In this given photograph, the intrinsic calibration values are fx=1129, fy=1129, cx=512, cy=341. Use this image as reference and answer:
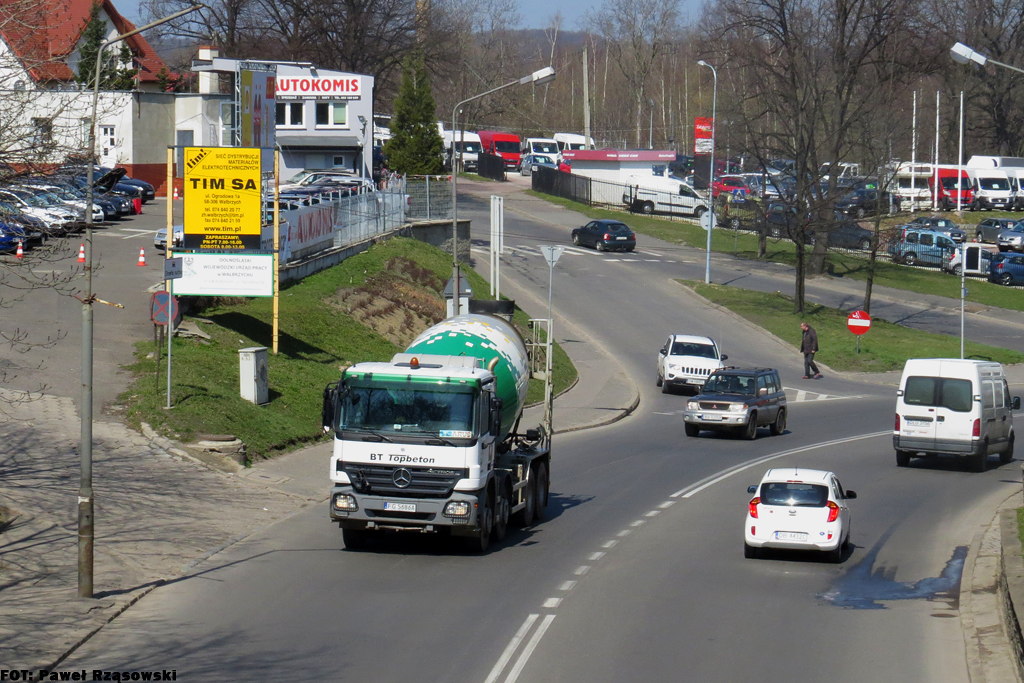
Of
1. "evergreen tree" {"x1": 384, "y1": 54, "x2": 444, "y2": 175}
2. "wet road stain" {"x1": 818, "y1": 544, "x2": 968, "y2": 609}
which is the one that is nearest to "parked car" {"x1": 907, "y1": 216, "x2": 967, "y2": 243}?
"evergreen tree" {"x1": 384, "y1": 54, "x2": 444, "y2": 175}

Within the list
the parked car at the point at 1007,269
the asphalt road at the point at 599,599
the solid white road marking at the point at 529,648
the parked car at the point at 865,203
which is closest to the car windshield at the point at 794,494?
the asphalt road at the point at 599,599

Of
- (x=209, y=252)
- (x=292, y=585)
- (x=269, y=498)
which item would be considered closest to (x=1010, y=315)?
(x=209, y=252)

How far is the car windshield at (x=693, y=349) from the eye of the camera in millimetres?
36500

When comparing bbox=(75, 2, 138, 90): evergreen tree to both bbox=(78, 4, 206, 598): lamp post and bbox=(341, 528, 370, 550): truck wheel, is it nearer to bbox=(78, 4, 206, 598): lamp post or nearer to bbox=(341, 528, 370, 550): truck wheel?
bbox=(78, 4, 206, 598): lamp post

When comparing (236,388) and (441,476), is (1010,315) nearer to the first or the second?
(236,388)

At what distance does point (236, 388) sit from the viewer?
24.5 m

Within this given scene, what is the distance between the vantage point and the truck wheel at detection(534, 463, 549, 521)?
17.9 m

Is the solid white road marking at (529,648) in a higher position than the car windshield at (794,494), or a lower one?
lower

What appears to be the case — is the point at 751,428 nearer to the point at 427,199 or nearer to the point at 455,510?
the point at 455,510

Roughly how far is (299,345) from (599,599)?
18085mm

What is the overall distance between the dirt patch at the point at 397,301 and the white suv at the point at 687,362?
758 centimetres

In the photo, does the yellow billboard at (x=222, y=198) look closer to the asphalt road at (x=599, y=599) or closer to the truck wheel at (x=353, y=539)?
the asphalt road at (x=599, y=599)

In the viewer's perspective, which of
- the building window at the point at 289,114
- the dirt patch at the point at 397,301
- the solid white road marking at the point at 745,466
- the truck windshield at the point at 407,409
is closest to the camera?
the truck windshield at the point at 407,409

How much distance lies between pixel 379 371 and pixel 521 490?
345cm
